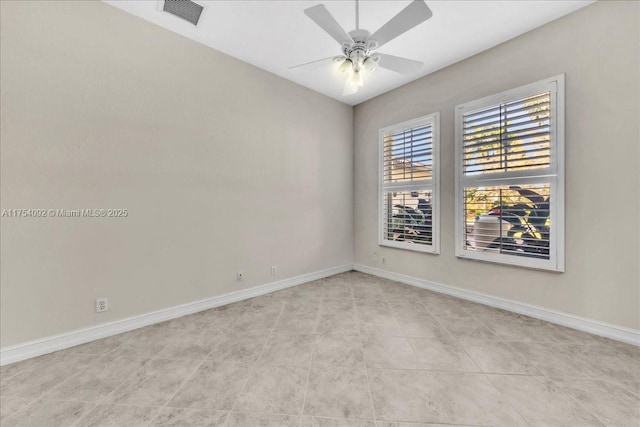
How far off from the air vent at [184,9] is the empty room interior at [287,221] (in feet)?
0.06

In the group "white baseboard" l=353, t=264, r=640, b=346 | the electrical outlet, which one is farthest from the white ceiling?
"white baseboard" l=353, t=264, r=640, b=346

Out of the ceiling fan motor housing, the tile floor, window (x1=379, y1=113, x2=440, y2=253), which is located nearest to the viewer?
the tile floor

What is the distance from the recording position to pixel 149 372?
1.78 metres

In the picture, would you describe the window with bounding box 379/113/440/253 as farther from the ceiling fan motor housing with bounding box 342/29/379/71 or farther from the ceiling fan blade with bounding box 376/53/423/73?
the ceiling fan motor housing with bounding box 342/29/379/71

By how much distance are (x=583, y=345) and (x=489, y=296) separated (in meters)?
0.88

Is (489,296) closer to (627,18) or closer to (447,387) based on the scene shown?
(447,387)

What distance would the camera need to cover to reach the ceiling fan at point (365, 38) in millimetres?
1607

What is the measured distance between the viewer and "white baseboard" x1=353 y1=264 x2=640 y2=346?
7.10ft

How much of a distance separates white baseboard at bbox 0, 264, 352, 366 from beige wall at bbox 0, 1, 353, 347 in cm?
7

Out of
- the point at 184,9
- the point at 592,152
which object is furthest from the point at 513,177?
the point at 184,9

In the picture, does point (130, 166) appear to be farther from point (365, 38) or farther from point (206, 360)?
point (365, 38)

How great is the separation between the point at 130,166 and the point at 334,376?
2561 millimetres

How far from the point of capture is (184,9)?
7.65 feet

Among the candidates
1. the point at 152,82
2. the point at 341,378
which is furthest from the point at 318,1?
the point at 341,378
